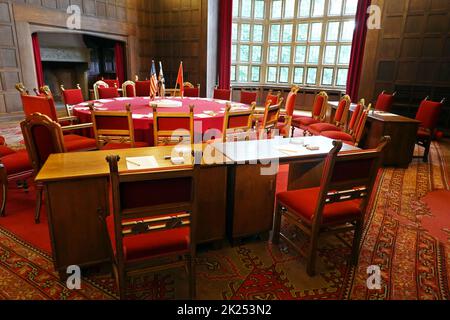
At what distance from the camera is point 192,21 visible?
332 inches

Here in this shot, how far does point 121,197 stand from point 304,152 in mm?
1483

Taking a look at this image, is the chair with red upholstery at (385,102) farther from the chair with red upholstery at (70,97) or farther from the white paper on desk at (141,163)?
the chair with red upholstery at (70,97)

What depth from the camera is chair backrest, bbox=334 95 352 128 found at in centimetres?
476

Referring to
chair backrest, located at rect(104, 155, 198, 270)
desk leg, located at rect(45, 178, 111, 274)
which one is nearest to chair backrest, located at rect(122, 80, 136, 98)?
desk leg, located at rect(45, 178, 111, 274)

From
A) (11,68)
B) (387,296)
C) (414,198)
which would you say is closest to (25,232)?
(387,296)

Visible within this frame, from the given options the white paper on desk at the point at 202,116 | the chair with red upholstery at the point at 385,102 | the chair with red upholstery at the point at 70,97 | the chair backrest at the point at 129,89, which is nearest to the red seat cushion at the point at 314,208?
the white paper on desk at the point at 202,116

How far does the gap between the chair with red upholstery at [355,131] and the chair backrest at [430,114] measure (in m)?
1.64

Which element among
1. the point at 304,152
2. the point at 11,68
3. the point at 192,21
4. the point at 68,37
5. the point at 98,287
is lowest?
the point at 98,287

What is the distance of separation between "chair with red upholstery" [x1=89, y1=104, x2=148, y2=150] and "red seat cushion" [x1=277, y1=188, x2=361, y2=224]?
1.71 meters

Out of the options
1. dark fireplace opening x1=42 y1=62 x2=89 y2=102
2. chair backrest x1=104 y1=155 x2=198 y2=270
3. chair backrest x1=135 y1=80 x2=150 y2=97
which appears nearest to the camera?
chair backrest x1=104 y1=155 x2=198 y2=270

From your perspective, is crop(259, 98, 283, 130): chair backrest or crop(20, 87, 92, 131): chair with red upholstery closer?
crop(20, 87, 92, 131): chair with red upholstery

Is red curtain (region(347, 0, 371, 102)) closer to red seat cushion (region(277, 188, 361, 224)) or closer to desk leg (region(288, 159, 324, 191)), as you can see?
desk leg (region(288, 159, 324, 191))

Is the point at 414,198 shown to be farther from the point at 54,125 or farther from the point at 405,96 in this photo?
the point at 405,96

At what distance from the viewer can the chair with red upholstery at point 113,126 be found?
304cm
